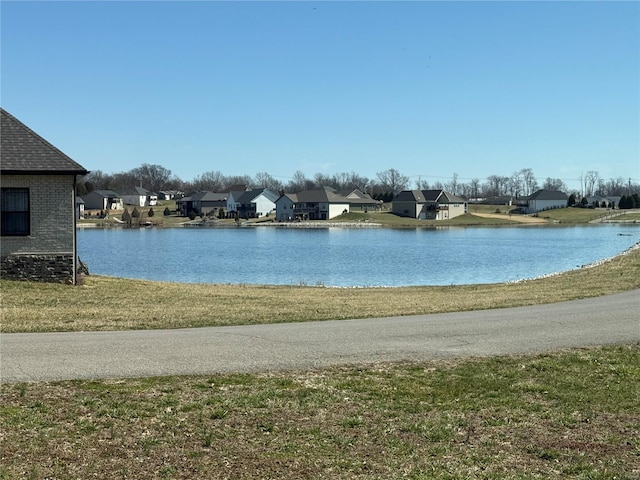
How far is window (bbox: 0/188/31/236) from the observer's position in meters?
23.0

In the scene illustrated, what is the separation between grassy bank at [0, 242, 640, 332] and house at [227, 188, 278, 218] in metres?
131

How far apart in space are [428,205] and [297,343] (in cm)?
13962

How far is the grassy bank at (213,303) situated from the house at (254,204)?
13071 centimetres

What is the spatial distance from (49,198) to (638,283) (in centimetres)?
1972

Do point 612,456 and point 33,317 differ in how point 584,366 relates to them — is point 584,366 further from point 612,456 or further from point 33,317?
point 33,317

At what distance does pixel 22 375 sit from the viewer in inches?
372

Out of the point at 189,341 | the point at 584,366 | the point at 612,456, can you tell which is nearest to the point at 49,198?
the point at 189,341

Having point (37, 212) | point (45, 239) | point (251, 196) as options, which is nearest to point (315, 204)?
point (251, 196)

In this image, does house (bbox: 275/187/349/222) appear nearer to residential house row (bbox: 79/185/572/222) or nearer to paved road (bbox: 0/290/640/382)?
residential house row (bbox: 79/185/572/222)

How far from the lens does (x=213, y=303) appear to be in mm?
19562

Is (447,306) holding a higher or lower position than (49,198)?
lower

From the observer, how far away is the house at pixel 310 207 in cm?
15088

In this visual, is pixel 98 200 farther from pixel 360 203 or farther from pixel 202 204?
pixel 360 203

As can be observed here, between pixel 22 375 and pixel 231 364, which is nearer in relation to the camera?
pixel 22 375
